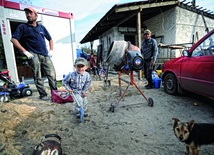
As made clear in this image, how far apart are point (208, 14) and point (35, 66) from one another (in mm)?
11229

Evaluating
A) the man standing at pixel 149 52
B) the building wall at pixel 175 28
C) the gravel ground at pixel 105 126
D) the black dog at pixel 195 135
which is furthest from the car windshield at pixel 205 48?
the building wall at pixel 175 28

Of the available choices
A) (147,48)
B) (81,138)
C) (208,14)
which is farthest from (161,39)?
(81,138)

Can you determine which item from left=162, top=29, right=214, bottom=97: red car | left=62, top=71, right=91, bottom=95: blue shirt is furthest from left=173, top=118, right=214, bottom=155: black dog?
left=62, top=71, right=91, bottom=95: blue shirt

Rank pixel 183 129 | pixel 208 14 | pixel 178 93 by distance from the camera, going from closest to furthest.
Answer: pixel 183 129, pixel 178 93, pixel 208 14

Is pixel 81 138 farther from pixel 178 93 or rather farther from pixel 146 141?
pixel 178 93

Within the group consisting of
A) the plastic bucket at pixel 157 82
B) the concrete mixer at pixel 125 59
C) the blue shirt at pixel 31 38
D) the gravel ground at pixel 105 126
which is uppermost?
the blue shirt at pixel 31 38

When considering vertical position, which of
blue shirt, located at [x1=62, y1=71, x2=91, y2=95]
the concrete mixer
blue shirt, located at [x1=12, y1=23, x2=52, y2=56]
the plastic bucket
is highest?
blue shirt, located at [x1=12, y1=23, x2=52, y2=56]

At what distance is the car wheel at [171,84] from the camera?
3676mm

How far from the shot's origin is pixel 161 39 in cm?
920

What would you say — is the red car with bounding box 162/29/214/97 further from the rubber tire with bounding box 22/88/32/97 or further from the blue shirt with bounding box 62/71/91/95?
the rubber tire with bounding box 22/88/32/97

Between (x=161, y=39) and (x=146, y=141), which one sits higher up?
(x=161, y=39)

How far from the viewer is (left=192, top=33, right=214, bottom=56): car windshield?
2594mm

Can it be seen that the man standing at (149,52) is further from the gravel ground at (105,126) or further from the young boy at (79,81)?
the young boy at (79,81)

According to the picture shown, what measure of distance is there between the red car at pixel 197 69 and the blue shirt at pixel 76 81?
2.28 metres
